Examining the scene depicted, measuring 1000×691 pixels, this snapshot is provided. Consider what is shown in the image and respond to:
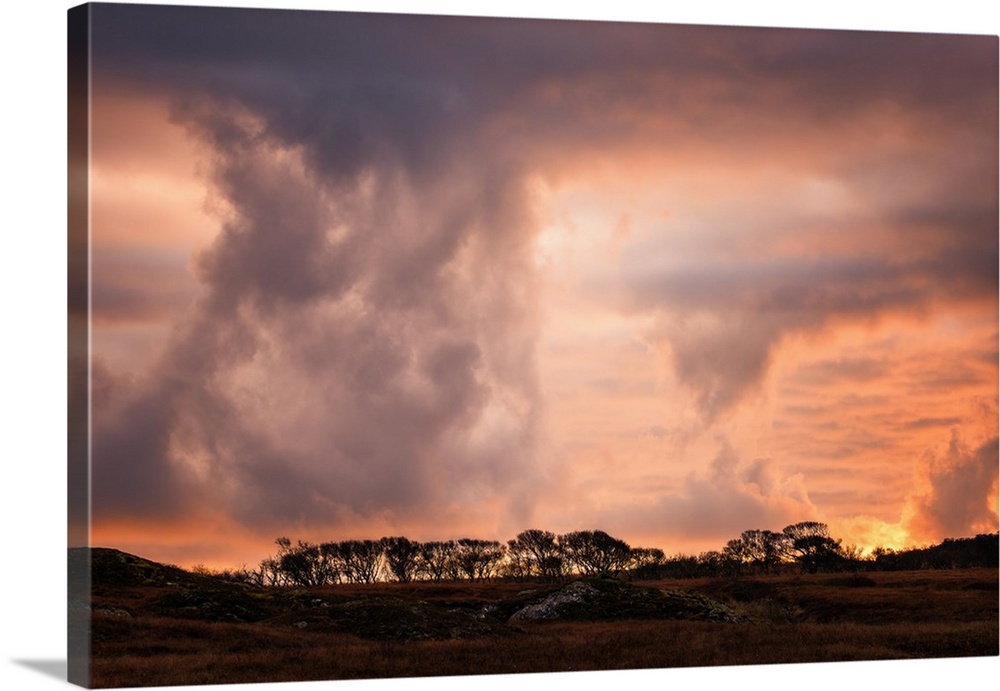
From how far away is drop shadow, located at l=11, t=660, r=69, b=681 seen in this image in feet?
55.1

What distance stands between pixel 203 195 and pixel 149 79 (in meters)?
1.06

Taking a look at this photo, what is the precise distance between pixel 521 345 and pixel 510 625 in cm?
247

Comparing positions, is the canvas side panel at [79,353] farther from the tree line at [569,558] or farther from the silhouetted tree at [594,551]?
the silhouetted tree at [594,551]

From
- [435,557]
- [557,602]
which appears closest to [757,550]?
[557,602]

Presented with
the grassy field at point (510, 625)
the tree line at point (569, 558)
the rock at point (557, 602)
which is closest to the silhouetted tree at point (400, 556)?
the tree line at point (569, 558)

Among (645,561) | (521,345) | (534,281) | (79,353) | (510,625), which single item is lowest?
(510,625)

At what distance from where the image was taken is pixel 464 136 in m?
17.7

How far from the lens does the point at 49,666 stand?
1719 cm

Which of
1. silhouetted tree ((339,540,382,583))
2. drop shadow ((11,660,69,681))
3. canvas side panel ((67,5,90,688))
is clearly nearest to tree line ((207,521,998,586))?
silhouetted tree ((339,540,382,583))

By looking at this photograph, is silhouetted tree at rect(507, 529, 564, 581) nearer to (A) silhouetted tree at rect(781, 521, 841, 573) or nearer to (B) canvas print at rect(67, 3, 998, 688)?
(B) canvas print at rect(67, 3, 998, 688)

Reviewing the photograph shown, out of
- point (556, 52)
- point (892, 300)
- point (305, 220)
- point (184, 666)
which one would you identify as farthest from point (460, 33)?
point (184, 666)

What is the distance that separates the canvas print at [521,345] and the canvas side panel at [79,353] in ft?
0.15

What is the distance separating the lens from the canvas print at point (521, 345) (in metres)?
16.6

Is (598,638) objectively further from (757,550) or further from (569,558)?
(757,550)
